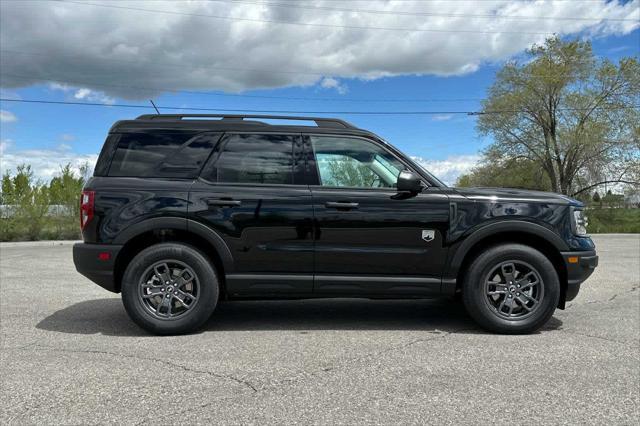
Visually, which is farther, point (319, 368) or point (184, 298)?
point (184, 298)

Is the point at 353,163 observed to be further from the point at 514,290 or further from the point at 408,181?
the point at 514,290

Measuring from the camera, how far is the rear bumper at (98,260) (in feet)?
15.2

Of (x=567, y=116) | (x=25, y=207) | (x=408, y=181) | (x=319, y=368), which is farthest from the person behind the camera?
(x=567, y=116)

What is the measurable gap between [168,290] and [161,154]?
4.23 feet

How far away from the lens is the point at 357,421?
9.43 ft

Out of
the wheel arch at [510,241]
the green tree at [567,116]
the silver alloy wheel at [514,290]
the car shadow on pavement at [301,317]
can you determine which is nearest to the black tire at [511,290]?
the silver alloy wheel at [514,290]

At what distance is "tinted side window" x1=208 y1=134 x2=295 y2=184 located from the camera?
188 inches

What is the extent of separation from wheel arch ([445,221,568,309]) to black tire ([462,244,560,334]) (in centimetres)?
11

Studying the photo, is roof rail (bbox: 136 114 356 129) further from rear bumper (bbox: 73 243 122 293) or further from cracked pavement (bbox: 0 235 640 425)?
cracked pavement (bbox: 0 235 640 425)

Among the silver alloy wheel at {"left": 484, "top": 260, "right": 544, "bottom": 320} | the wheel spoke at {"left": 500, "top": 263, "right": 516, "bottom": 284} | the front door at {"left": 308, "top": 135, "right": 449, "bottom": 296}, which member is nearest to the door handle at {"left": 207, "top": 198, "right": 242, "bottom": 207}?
the front door at {"left": 308, "top": 135, "right": 449, "bottom": 296}

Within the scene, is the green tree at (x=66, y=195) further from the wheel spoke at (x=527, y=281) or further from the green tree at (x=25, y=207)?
the wheel spoke at (x=527, y=281)

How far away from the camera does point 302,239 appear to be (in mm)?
4656

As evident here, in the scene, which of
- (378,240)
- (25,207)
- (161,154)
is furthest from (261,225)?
(25,207)

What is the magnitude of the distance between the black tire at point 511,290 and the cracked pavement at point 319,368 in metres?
0.16
